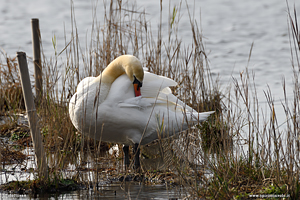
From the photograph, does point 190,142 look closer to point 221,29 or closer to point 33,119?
point 33,119

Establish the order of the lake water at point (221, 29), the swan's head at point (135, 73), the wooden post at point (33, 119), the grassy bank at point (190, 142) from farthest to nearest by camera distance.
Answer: the lake water at point (221, 29) < the swan's head at point (135, 73) < the wooden post at point (33, 119) < the grassy bank at point (190, 142)

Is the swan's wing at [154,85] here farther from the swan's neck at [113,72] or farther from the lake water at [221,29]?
the lake water at [221,29]

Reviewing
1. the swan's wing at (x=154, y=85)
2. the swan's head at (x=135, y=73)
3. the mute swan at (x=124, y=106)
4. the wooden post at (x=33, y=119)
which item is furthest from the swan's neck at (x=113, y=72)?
the wooden post at (x=33, y=119)

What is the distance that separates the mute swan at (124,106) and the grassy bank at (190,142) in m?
0.26

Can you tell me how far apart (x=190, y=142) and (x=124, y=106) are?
37.4 inches

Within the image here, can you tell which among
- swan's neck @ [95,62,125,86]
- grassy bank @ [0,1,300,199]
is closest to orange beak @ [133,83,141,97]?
swan's neck @ [95,62,125,86]

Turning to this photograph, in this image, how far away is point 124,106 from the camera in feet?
16.2

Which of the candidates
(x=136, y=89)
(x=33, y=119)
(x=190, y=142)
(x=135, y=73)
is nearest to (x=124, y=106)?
(x=136, y=89)

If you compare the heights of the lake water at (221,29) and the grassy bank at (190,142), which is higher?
the lake water at (221,29)

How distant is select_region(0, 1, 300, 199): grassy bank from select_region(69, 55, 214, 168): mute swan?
0.26 m

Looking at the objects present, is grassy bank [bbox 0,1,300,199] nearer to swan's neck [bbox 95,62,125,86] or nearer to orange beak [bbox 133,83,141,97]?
swan's neck [bbox 95,62,125,86]

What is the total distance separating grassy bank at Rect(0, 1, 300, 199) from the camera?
376 cm

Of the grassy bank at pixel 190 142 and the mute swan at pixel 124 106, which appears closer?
the grassy bank at pixel 190 142

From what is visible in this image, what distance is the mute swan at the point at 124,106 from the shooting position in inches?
191
